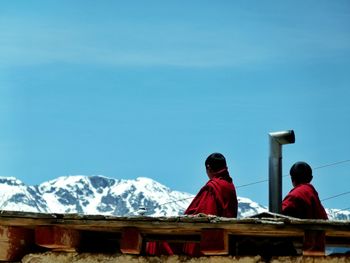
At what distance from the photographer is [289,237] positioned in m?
10.2

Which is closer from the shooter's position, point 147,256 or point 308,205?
point 147,256

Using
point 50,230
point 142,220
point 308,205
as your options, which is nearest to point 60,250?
point 50,230

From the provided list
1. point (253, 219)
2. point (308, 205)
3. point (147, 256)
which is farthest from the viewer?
point (308, 205)

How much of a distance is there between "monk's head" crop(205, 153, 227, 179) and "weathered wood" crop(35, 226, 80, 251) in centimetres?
197

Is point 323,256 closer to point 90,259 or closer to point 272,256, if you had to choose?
point 272,256

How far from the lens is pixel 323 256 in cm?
983

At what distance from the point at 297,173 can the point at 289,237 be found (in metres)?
1.87

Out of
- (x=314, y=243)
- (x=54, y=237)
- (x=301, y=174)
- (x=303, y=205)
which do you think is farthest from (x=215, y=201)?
(x=54, y=237)

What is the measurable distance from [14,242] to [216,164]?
2375 mm

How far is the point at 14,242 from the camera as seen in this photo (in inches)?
398

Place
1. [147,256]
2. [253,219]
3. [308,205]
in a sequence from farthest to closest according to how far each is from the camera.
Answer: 1. [308,205]
2. [147,256]
3. [253,219]

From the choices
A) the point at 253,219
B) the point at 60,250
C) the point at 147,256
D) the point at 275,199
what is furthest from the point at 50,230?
the point at 275,199

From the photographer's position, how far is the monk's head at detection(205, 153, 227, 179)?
1141 centimetres

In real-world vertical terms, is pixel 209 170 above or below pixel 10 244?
above
